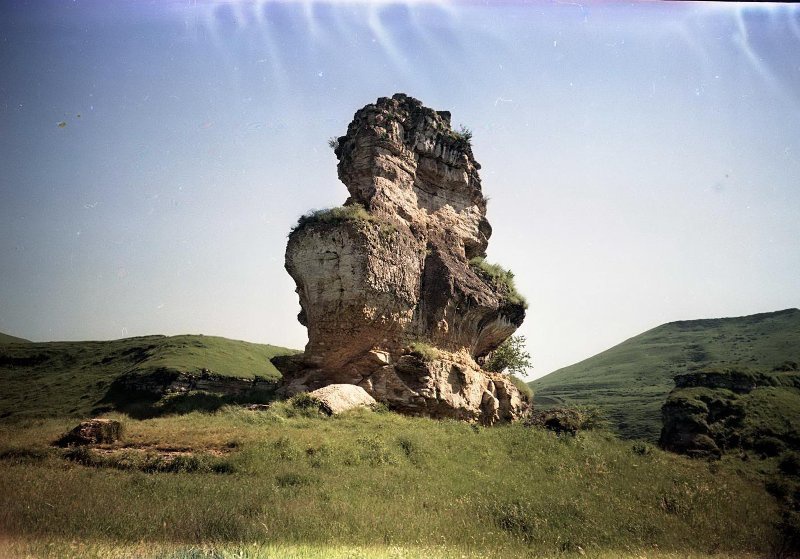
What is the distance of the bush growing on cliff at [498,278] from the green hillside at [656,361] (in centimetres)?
3475

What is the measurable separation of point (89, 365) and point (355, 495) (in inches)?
2164

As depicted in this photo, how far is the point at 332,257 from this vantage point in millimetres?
19578

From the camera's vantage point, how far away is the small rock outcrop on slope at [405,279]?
63.8 ft

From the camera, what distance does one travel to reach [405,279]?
68.4 ft

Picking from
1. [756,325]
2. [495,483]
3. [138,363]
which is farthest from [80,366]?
[756,325]

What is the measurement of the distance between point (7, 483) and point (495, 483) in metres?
9.57

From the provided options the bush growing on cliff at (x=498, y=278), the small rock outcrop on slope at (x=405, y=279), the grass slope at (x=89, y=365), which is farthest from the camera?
the grass slope at (x=89, y=365)

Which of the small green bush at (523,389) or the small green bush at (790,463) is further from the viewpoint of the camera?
the small green bush at (523,389)

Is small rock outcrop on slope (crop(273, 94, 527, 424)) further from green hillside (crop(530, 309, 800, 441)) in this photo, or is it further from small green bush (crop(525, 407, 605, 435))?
green hillside (crop(530, 309, 800, 441))

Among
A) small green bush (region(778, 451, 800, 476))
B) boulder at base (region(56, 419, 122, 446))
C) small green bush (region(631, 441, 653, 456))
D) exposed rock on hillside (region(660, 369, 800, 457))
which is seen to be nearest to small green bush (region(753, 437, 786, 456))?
exposed rock on hillside (region(660, 369, 800, 457))

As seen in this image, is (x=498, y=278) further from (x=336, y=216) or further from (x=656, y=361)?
(x=656, y=361)

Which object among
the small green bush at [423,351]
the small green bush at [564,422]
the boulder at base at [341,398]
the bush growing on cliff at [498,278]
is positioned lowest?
the small green bush at [564,422]

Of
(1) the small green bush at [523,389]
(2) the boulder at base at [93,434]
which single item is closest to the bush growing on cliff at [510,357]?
(1) the small green bush at [523,389]

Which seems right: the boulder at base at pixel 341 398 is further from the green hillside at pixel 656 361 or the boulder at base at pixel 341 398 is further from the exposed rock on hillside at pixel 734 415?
the green hillside at pixel 656 361
